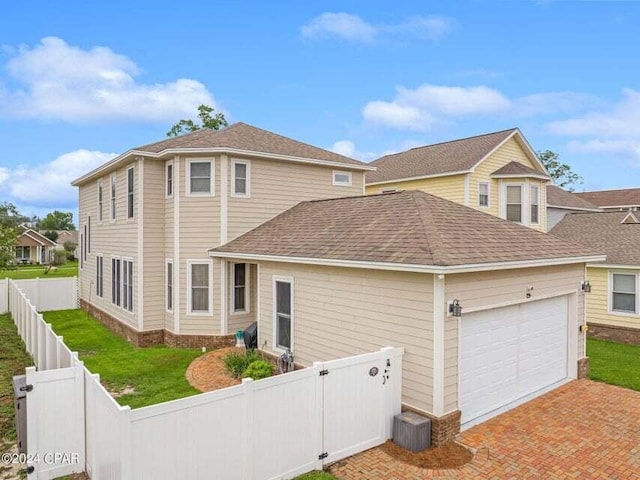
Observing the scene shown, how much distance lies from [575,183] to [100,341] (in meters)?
54.0

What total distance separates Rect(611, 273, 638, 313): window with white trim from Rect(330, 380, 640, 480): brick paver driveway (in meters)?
7.56

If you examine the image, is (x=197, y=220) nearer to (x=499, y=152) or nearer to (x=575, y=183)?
(x=499, y=152)

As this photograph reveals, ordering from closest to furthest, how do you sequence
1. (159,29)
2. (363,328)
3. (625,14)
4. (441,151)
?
(363,328) < (625,14) < (159,29) < (441,151)

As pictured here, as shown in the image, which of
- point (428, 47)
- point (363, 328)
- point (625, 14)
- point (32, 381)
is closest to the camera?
point (32, 381)

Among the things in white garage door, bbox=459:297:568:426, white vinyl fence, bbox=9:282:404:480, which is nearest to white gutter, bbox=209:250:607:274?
white garage door, bbox=459:297:568:426

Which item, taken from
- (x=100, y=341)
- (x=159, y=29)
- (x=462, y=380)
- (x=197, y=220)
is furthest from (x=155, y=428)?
(x=159, y=29)

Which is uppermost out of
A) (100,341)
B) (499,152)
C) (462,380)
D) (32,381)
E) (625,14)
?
(625,14)

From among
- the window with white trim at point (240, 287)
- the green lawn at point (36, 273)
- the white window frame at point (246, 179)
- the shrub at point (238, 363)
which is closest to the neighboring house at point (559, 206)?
the white window frame at point (246, 179)

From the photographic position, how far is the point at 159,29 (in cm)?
1780

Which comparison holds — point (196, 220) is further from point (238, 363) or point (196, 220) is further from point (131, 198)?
point (238, 363)

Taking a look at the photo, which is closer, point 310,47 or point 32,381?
point 32,381

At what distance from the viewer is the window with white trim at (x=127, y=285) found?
14.4 m

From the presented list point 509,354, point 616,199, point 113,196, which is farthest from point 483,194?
point 616,199

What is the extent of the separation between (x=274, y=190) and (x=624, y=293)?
13216mm
